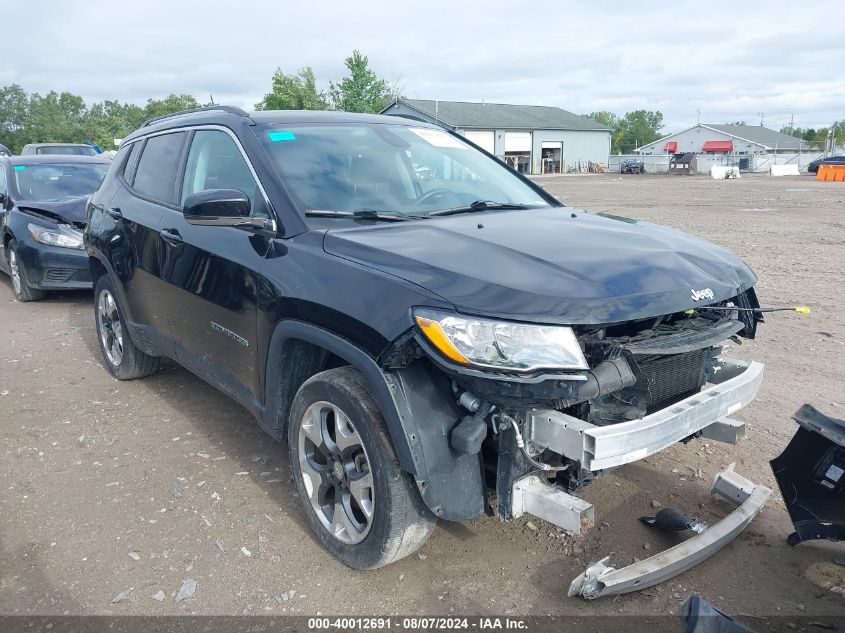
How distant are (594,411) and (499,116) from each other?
65650 millimetres

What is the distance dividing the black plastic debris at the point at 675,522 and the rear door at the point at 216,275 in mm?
2045

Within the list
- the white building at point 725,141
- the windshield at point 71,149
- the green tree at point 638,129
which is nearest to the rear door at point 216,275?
the windshield at point 71,149

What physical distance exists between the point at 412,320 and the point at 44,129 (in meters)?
97.2

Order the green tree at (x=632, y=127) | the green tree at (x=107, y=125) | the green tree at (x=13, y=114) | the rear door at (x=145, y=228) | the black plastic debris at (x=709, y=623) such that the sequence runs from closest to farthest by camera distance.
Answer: the black plastic debris at (x=709, y=623), the rear door at (x=145, y=228), the green tree at (x=107, y=125), the green tree at (x=13, y=114), the green tree at (x=632, y=127)

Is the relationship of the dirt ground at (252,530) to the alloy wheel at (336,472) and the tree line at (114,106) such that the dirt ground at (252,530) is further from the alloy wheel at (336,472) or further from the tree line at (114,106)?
the tree line at (114,106)

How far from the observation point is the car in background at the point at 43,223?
8.14 m

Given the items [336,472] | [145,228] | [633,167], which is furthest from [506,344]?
[633,167]

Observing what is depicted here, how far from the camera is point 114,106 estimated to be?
11762 centimetres

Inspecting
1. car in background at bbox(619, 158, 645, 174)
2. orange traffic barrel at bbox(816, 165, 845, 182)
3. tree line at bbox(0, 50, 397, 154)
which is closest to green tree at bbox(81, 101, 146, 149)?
tree line at bbox(0, 50, 397, 154)

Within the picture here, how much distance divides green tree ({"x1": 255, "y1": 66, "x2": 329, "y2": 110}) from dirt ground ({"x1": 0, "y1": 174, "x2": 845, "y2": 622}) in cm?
4904

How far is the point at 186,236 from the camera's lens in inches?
152

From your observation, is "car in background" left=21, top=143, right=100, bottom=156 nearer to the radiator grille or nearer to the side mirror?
the side mirror

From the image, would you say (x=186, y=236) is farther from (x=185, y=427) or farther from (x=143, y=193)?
(x=185, y=427)

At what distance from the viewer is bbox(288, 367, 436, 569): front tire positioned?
2.63 m
